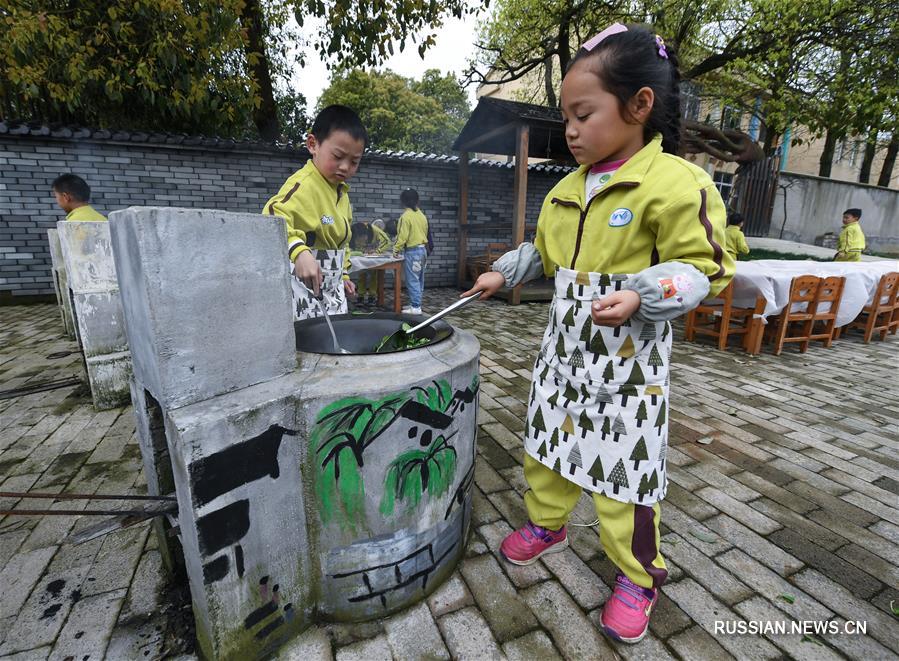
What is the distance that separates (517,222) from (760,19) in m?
7.40

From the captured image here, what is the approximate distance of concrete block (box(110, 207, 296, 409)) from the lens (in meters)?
1.08

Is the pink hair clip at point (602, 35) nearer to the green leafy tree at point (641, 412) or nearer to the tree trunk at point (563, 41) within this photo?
the green leafy tree at point (641, 412)

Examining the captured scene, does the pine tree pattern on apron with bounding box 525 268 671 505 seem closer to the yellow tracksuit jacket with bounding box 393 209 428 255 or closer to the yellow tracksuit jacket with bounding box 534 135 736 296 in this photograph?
the yellow tracksuit jacket with bounding box 534 135 736 296

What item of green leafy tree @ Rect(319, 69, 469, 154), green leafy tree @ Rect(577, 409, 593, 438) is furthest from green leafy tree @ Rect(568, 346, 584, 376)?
green leafy tree @ Rect(319, 69, 469, 154)

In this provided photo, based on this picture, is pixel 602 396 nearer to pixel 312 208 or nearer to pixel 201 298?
pixel 201 298

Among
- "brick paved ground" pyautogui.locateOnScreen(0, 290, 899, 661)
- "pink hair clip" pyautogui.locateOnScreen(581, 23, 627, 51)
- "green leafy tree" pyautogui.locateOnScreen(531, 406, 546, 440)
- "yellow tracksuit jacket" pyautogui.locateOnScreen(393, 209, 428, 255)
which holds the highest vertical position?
"pink hair clip" pyautogui.locateOnScreen(581, 23, 627, 51)

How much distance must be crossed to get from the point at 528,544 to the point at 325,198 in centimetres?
197

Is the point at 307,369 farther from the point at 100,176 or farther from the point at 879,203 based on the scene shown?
the point at 879,203

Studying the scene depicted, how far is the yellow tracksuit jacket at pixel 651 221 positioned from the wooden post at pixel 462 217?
8484 millimetres

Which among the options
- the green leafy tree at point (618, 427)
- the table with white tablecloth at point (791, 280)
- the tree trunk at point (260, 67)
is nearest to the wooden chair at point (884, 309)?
the table with white tablecloth at point (791, 280)

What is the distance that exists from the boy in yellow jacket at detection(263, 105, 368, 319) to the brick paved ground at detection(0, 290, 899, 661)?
1429 mm

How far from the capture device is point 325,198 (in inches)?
92.4

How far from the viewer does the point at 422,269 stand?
292 inches

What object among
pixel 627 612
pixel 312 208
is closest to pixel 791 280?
pixel 627 612
